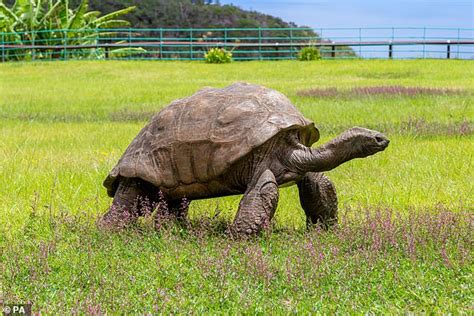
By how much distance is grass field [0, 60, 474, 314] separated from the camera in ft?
15.9

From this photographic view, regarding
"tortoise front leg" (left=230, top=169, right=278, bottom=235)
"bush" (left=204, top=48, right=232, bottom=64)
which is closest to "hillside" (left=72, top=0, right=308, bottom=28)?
"bush" (left=204, top=48, right=232, bottom=64)

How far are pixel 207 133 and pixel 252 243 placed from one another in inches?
40.4

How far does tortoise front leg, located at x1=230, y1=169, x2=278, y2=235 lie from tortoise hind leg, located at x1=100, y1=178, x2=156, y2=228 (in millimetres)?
983

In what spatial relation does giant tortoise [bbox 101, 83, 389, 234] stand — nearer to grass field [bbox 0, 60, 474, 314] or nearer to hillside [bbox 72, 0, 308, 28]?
grass field [bbox 0, 60, 474, 314]

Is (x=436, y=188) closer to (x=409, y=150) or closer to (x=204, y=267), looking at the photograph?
(x=409, y=150)

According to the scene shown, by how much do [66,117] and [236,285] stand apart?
12995 mm

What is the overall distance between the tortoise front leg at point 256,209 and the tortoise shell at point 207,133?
1.02 ft

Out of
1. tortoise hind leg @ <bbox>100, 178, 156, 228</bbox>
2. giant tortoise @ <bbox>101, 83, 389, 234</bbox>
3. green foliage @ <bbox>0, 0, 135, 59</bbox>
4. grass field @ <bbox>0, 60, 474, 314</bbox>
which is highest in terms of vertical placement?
green foliage @ <bbox>0, 0, 135, 59</bbox>

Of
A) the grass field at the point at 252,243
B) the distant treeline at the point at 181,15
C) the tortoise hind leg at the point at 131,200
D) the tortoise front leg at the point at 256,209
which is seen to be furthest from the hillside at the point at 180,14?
the tortoise front leg at the point at 256,209

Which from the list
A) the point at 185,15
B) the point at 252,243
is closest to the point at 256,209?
the point at 252,243

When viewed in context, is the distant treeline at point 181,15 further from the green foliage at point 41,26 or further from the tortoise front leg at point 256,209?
the tortoise front leg at point 256,209

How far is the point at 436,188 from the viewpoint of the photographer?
27.4 feet

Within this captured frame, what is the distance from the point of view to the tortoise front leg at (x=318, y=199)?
6.68 metres

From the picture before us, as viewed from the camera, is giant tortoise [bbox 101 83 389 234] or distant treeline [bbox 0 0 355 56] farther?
distant treeline [bbox 0 0 355 56]
